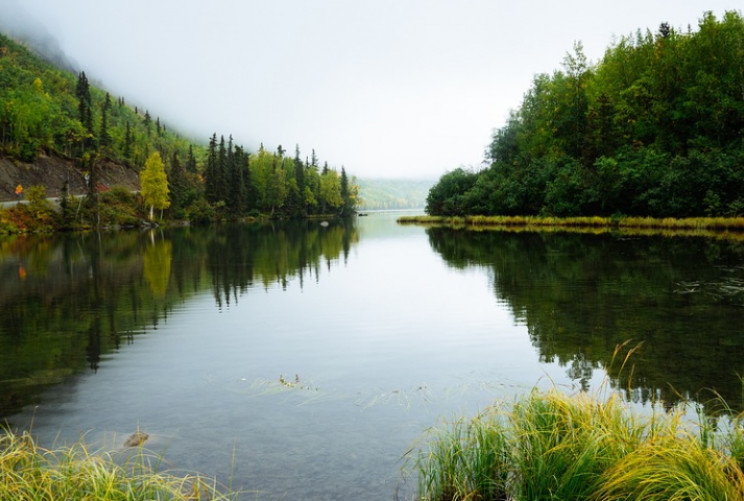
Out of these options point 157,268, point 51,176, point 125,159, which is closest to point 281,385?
point 157,268

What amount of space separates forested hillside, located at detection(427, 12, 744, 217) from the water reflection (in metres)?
31.7

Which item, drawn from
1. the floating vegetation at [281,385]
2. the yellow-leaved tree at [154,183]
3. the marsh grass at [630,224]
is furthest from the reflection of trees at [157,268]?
the yellow-leaved tree at [154,183]

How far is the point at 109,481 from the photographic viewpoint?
4.48 metres

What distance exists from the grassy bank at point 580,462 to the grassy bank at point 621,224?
158 feet

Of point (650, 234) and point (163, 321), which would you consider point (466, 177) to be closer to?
point (650, 234)

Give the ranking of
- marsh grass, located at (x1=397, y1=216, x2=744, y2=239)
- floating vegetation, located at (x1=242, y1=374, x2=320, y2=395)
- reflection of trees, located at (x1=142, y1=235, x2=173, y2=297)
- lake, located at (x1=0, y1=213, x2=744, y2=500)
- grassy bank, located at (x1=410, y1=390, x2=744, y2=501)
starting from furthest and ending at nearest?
marsh grass, located at (x1=397, y1=216, x2=744, y2=239) < reflection of trees, located at (x1=142, y1=235, x2=173, y2=297) < floating vegetation, located at (x1=242, y1=374, x2=320, y2=395) < lake, located at (x1=0, y1=213, x2=744, y2=500) < grassy bank, located at (x1=410, y1=390, x2=744, y2=501)

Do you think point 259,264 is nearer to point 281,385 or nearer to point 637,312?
point 637,312

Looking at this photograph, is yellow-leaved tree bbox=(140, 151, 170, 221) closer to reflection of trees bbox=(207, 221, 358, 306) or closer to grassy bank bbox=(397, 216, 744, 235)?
reflection of trees bbox=(207, 221, 358, 306)

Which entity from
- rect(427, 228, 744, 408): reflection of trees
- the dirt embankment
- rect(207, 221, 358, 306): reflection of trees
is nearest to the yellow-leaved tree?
the dirt embankment

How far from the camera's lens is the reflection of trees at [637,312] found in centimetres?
1062

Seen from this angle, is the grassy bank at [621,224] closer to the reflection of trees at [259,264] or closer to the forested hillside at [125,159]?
the reflection of trees at [259,264]

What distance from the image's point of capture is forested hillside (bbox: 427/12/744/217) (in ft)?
165

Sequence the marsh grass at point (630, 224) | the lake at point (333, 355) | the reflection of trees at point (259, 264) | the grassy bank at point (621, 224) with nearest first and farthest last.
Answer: the lake at point (333, 355)
the reflection of trees at point (259, 264)
the marsh grass at point (630, 224)
the grassy bank at point (621, 224)

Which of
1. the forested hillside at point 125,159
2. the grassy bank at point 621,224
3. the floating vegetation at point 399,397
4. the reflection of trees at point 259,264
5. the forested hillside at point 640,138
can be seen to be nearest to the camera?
the floating vegetation at point 399,397
